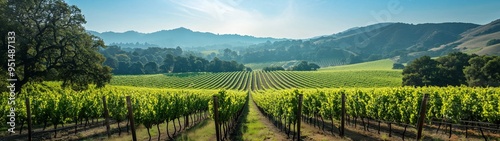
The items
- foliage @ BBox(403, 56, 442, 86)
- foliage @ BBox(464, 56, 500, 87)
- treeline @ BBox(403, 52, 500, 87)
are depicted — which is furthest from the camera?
foliage @ BBox(403, 56, 442, 86)

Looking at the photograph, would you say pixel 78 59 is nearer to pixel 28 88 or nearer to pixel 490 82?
pixel 28 88

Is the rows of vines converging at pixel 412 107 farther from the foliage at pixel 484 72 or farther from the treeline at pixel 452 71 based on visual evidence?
the treeline at pixel 452 71

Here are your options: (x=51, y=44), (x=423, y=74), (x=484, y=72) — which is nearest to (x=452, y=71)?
(x=423, y=74)

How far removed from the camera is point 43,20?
112 ft

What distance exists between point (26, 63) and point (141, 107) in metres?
23.9

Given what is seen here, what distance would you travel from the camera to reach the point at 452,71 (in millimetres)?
72812

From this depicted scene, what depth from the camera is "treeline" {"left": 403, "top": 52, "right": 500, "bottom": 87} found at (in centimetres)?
6219

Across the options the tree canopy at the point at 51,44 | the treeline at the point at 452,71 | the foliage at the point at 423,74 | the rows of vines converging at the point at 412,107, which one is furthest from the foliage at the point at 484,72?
the tree canopy at the point at 51,44

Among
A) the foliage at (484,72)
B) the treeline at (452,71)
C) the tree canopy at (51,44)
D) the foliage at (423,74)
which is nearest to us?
the tree canopy at (51,44)

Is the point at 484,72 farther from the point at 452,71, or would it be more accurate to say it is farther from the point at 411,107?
the point at 411,107

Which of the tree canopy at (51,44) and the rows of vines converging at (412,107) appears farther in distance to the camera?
the tree canopy at (51,44)

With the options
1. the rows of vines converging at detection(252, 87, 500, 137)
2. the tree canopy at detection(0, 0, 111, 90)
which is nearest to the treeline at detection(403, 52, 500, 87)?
the rows of vines converging at detection(252, 87, 500, 137)

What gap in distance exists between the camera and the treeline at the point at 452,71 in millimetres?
62188

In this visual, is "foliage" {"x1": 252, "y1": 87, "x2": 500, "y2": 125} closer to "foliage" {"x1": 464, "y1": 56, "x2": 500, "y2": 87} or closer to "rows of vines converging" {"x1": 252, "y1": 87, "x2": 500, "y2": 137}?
"rows of vines converging" {"x1": 252, "y1": 87, "x2": 500, "y2": 137}
